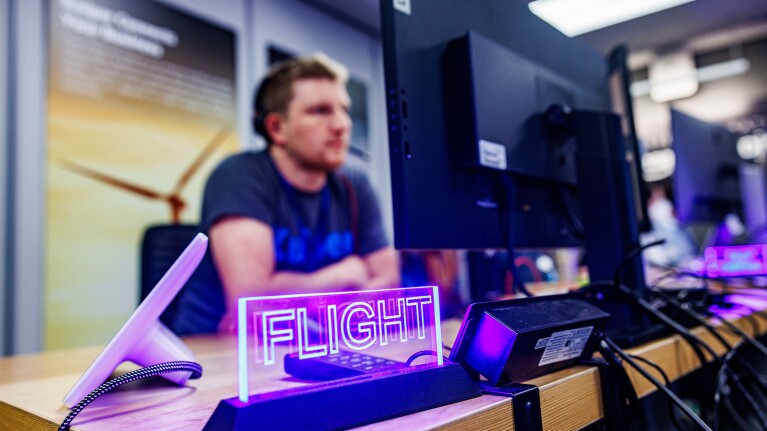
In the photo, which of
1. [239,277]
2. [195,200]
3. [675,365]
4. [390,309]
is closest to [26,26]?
[195,200]

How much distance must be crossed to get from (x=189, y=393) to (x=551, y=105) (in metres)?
0.63

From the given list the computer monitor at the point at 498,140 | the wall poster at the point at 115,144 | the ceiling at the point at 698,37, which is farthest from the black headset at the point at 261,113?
the ceiling at the point at 698,37

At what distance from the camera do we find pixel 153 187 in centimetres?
229

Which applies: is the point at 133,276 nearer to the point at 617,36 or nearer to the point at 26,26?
the point at 26,26

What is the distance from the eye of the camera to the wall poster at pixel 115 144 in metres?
2.00

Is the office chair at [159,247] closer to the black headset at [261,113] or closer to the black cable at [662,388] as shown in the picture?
the black headset at [261,113]

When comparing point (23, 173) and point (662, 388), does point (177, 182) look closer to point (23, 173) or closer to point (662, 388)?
point (23, 173)

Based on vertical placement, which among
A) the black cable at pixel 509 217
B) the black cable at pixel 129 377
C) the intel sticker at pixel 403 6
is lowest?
the black cable at pixel 129 377

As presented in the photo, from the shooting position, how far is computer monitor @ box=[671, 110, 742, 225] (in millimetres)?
1574

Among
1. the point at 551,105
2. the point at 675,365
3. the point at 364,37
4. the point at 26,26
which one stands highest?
the point at 364,37

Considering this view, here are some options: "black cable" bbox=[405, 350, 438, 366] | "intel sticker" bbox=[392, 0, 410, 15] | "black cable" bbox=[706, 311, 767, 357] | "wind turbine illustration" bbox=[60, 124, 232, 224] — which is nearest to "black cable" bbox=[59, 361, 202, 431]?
"black cable" bbox=[405, 350, 438, 366]

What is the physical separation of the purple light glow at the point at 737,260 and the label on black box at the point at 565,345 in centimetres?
114

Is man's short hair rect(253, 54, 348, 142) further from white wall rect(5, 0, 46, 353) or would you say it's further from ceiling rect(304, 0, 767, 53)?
ceiling rect(304, 0, 767, 53)

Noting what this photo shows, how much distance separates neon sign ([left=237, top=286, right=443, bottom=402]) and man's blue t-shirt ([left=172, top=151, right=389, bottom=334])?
114cm
